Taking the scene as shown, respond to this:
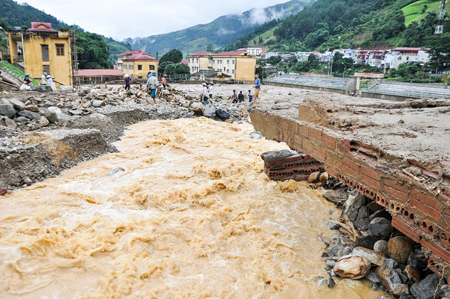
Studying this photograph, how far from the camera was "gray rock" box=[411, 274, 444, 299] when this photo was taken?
10.3 ft

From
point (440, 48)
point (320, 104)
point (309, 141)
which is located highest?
point (440, 48)

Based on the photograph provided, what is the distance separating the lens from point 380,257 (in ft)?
13.0

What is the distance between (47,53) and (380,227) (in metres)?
28.4

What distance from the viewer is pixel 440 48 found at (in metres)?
31.6

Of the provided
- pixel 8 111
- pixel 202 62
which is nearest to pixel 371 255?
pixel 8 111

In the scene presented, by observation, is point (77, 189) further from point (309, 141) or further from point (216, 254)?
point (309, 141)

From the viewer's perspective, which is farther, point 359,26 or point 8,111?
point 359,26

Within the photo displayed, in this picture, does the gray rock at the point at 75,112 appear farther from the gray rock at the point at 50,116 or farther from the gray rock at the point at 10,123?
the gray rock at the point at 10,123

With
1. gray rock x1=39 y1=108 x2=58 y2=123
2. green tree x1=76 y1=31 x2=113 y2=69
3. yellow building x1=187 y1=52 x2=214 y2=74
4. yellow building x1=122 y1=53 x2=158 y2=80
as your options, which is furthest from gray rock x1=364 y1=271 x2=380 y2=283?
yellow building x1=187 y1=52 x2=214 y2=74

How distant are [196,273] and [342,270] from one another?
194cm

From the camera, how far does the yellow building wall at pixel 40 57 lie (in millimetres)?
24375

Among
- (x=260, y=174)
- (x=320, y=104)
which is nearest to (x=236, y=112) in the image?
(x=260, y=174)

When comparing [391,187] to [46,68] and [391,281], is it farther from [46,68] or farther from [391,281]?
[46,68]

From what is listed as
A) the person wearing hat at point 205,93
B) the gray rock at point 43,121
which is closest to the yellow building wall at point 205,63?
the person wearing hat at point 205,93
